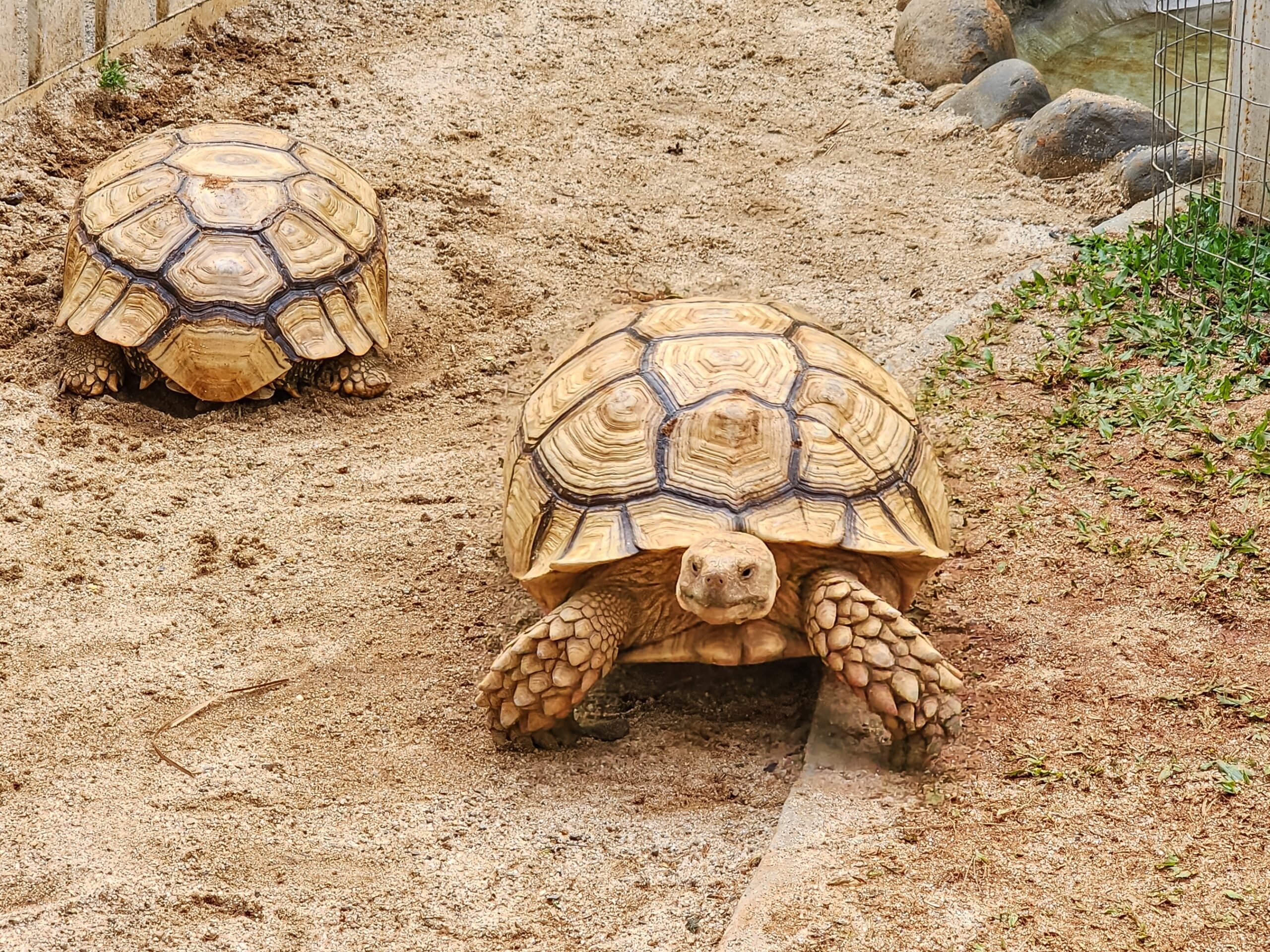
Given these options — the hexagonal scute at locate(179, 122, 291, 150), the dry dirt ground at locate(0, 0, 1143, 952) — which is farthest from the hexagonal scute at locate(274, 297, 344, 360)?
the hexagonal scute at locate(179, 122, 291, 150)

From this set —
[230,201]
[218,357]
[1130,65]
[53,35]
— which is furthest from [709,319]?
[1130,65]

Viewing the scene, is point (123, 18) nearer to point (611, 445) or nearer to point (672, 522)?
point (611, 445)

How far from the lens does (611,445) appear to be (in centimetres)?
304

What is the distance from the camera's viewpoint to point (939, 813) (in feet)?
8.73

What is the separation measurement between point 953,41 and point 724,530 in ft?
16.4

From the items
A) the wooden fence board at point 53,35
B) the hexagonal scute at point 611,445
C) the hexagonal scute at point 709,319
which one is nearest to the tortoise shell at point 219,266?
the wooden fence board at point 53,35

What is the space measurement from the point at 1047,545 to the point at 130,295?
3.07 meters

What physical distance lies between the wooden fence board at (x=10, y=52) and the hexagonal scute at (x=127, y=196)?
4.69 ft

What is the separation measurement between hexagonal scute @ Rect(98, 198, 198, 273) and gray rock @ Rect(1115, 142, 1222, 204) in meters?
3.76

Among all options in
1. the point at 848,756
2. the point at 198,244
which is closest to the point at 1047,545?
the point at 848,756

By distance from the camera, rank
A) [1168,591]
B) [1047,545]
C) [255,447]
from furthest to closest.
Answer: [255,447]
[1047,545]
[1168,591]

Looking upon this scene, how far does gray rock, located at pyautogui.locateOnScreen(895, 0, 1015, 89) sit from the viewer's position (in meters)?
6.93

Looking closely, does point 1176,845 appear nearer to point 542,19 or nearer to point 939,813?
point 939,813

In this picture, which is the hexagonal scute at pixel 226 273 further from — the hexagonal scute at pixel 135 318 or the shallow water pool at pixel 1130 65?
the shallow water pool at pixel 1130 65
